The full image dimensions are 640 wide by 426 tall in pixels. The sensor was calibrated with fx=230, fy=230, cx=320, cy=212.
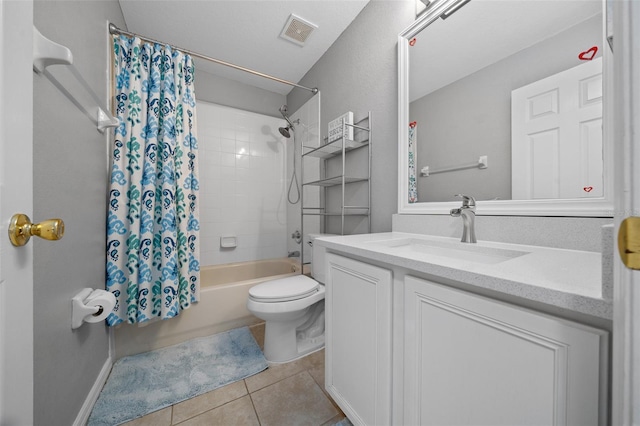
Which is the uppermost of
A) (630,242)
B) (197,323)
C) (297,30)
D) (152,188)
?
(297,30)

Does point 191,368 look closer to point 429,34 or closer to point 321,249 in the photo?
point 321,249

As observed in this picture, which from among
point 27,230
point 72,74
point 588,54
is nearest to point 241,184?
point 72,74

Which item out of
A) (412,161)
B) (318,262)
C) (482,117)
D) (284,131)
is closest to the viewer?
(482,117)

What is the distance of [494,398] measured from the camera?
0.50 m

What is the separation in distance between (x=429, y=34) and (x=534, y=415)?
1561 millimetres

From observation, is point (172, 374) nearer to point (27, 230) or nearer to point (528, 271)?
point (27, 230)

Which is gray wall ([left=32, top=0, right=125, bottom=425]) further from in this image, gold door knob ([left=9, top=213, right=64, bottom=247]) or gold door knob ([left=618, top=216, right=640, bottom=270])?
gold door knob ([left=618, top=216, right=640, bottom=270])

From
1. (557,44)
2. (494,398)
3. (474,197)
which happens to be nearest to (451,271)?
(494,398)

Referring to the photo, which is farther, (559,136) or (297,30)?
(297,30)

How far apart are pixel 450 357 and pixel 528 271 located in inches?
11.1

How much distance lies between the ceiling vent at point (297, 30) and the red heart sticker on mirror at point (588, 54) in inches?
63.1

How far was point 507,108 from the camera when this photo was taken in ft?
3.07

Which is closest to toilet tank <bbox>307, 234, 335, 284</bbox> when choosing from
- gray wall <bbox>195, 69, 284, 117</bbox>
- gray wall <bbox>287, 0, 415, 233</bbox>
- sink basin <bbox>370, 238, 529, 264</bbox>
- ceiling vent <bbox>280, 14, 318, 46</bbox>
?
gray wall <bbox>287, 0, 415, 233</bbox>

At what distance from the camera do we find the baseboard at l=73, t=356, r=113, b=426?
1.00m
